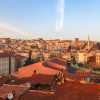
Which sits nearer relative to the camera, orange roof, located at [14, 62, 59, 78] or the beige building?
orange roof, located at [14, 62, 59, 78]

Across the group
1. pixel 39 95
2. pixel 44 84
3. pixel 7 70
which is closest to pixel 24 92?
pixel 39 95

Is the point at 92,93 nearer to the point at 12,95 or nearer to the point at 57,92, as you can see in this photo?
the point at 57,92

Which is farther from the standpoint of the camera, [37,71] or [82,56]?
[82,56]

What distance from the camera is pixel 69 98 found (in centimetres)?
920

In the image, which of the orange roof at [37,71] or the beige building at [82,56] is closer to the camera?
the orange roof at [37,71]

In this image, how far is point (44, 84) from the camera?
39.4ft

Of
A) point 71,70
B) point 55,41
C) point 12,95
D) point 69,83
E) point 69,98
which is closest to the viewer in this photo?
point 12,95

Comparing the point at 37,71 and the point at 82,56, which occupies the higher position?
the point at 37,71

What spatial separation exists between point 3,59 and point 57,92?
2408 cm

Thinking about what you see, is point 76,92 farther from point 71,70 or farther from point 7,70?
point 7,70

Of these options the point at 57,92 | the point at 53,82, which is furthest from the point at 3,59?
the point at 57,92

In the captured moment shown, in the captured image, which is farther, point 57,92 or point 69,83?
point 69,83

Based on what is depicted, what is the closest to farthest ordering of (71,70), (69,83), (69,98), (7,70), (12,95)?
(12,95), (69,98), (69,83), (71,70), (7,70)

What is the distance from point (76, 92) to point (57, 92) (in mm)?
659
